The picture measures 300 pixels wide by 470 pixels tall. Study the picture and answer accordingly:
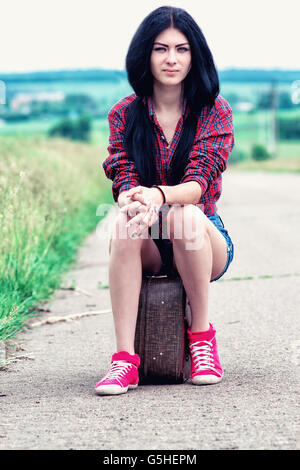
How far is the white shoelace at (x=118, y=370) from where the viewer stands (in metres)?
3.32

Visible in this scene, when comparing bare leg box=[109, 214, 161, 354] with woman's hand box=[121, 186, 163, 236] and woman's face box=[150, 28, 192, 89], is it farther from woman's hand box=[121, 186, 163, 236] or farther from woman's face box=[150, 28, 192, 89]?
woman's face box=[150, 28, 192, 89]

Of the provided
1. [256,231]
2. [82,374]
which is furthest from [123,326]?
[256,231]

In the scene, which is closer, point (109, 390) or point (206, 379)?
point (109, 390)

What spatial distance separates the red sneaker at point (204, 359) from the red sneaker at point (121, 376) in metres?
0.22

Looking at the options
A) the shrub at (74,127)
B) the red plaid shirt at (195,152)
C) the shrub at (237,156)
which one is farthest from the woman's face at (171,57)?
the shrub at (237,156)

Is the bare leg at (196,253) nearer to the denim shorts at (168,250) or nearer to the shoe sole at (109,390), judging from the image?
the denim shorts at (168,250)

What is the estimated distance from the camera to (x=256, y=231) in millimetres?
9094

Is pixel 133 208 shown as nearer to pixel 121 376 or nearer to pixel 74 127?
pixel 121 376

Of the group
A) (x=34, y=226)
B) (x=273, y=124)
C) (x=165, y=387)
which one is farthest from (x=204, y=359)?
(x=273, y=124)

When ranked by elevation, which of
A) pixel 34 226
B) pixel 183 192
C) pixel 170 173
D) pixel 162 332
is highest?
pixel 34 226

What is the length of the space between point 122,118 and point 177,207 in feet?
1.66

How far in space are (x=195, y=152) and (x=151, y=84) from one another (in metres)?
0.36

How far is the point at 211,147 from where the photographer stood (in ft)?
11.5
